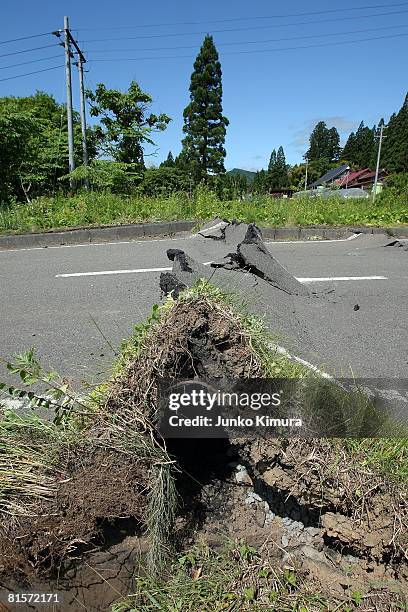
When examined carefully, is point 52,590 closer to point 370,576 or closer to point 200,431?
point 200,431

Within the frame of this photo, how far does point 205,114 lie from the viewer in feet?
129

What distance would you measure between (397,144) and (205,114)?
32.5 m

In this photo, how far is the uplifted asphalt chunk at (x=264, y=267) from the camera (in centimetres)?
416

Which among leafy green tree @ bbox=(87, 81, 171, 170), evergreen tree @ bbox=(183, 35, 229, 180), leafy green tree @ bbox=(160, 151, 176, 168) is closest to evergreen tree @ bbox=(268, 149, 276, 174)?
leafy green tree @ bbox=(160, 151, 176, 168)

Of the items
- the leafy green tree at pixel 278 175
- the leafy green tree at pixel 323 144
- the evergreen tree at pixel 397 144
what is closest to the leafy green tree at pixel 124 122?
the evergreen tree at pixel 397 144

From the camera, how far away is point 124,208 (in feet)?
36.0

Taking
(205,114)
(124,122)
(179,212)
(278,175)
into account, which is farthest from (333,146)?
(179,212)

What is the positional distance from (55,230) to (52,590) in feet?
27.7

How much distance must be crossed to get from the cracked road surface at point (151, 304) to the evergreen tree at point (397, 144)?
2221 inches

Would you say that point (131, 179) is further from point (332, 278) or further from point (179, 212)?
point (332, 278)

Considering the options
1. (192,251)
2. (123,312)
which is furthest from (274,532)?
(192,251)

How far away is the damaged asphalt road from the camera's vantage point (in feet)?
10.5

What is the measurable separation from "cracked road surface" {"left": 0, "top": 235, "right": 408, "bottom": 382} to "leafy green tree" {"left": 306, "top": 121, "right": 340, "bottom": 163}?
101 meters

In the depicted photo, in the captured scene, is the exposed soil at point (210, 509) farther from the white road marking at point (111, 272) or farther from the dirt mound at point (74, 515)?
the white road marking at point (111, 272)
